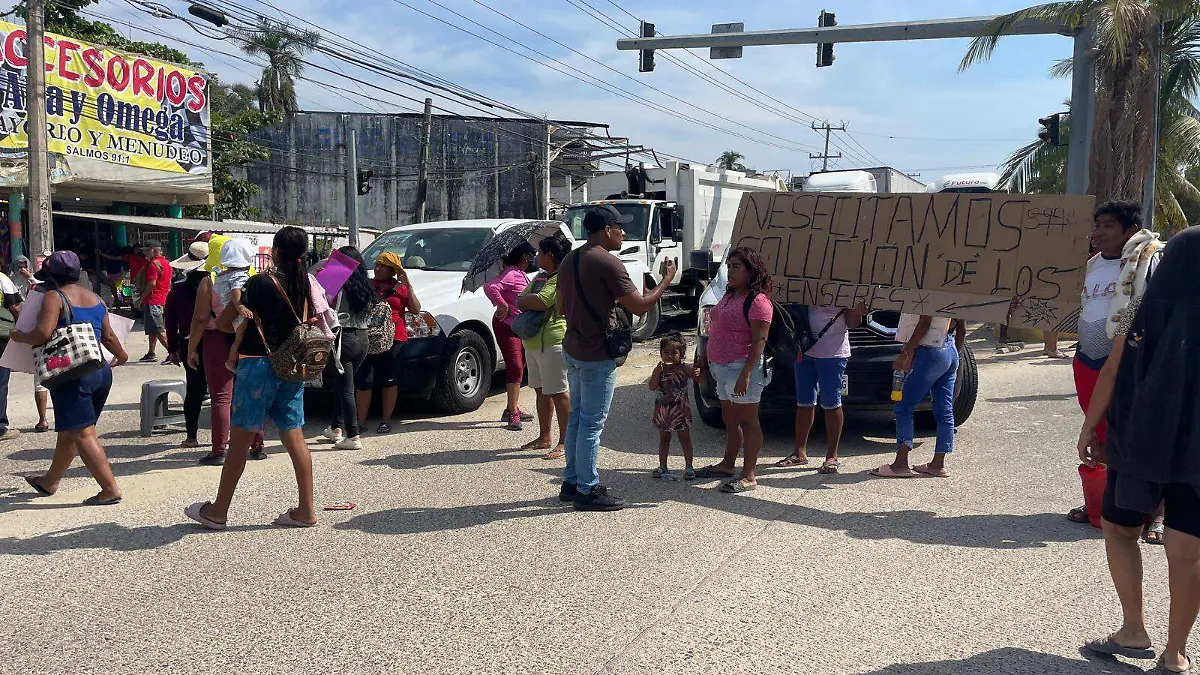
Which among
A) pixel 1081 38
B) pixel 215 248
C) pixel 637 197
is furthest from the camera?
pixel 637 197

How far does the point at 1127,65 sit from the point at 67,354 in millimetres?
15270

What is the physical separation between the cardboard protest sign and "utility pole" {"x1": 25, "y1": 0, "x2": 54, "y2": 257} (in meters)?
13.2

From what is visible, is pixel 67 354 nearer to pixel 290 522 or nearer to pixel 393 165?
pixel 290 522

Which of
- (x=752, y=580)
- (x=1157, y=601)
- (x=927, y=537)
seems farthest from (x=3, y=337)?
(x=1157, y=601)

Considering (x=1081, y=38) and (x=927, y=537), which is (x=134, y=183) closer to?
(x=1081, y=38)

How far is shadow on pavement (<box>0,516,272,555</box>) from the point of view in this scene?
4.98 m

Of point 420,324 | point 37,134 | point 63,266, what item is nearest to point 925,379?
point 420,324

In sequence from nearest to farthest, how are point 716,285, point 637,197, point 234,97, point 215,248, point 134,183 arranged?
point 215,248 < point 716,285 < point 637,197 < point 134,183 < point 234,97

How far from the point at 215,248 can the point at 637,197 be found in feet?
41.9

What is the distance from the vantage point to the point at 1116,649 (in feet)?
11.7

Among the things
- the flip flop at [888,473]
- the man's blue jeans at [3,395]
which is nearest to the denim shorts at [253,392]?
the man's blue jeans at [3,395]

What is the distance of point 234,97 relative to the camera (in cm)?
5088

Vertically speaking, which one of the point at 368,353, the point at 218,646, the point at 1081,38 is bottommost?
the point at 218,646

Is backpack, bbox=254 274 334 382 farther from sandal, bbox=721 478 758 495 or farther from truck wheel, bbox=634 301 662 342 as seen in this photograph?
truck wheel, bbox=634 301 662 342
